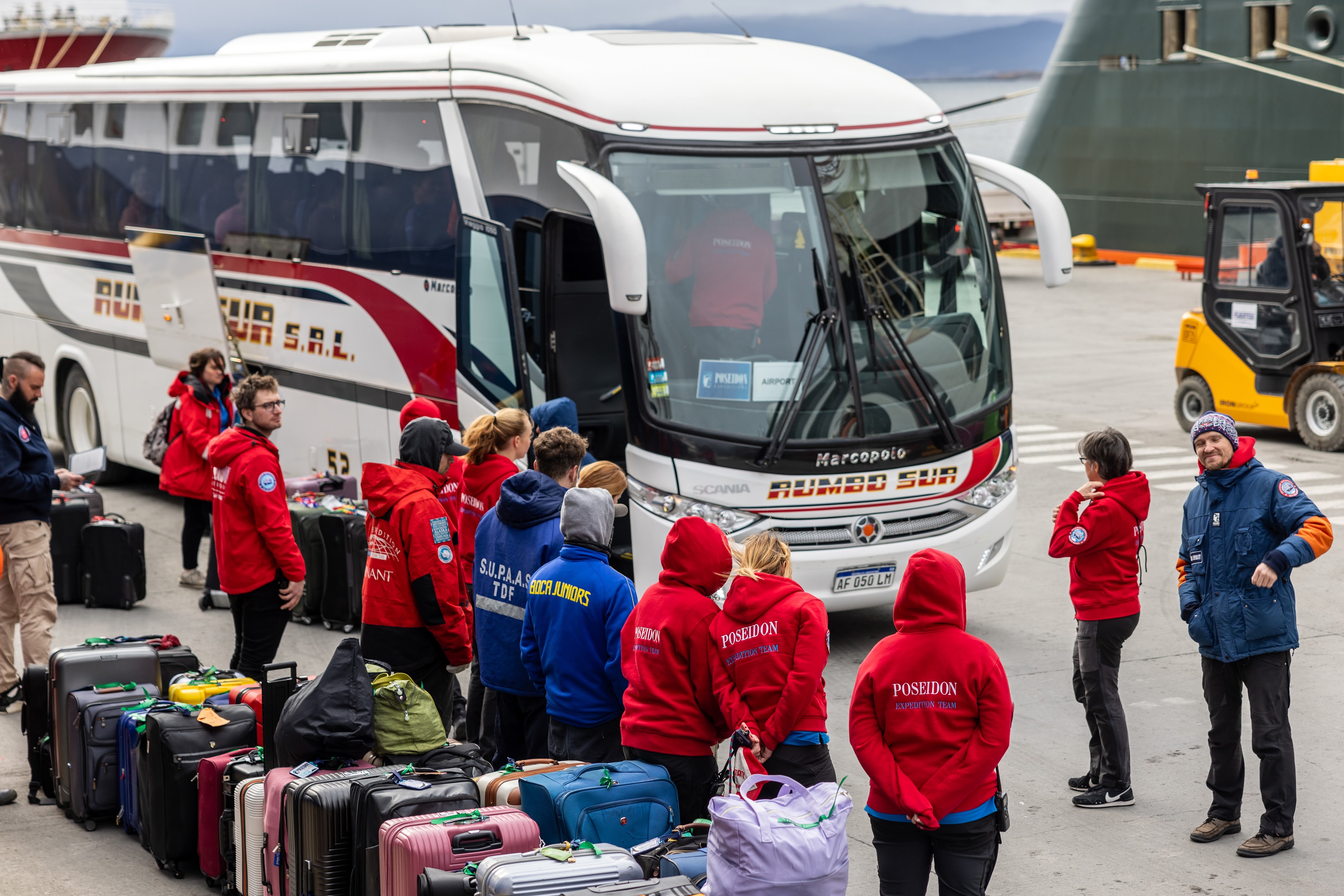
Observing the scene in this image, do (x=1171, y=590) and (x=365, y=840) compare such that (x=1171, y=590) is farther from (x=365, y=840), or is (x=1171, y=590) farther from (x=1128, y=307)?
(x=1128, y=307)

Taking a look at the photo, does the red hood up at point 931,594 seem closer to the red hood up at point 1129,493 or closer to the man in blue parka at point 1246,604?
the man in blue parka at point 1246,604

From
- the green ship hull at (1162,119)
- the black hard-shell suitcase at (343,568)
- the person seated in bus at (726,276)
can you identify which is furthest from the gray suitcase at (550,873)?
the green ship hull at (1162,119)

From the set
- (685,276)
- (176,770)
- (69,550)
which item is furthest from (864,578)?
(69,550)

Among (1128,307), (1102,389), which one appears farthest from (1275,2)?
(1102,389)

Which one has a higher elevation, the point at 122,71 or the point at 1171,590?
the point at 122,71

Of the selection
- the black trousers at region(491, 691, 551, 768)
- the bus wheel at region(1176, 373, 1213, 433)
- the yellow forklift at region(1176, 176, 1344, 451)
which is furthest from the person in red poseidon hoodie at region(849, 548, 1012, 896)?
the bus wheel at region(1176, 373, 1213, 433)

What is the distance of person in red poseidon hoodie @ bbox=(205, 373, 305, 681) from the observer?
26.6ft

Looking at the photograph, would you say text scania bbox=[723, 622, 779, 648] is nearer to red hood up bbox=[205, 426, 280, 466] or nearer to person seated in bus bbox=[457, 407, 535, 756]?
person seated in bus bbox=[457, 407, 535, 756]

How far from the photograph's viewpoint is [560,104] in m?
9.69

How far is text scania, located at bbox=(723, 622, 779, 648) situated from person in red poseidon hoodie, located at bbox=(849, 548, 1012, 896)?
464 millimetres

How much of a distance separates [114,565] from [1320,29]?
29.8 m

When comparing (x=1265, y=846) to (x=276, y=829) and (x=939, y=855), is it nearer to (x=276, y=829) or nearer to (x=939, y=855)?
(x=939, y=855)

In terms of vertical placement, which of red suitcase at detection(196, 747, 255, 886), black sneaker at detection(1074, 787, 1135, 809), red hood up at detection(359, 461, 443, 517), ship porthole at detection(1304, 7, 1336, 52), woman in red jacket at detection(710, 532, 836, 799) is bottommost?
black sneaker at detection(1074, 787, 1135, 809)

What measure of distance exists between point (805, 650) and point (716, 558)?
1.59 ft
